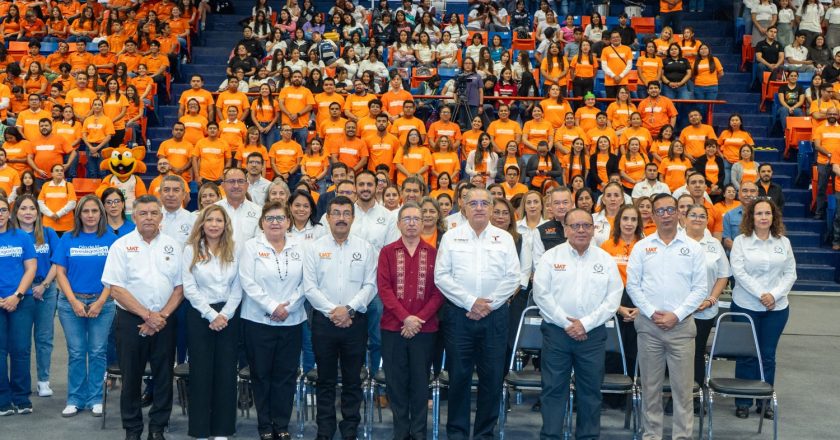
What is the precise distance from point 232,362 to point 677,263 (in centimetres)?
295

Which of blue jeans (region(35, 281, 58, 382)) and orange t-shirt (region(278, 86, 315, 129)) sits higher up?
orange t-shirt (region(278, 86, 315, 129))

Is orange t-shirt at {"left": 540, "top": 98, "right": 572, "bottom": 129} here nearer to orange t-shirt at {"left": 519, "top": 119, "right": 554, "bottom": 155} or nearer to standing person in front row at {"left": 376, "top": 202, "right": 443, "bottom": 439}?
orange t-shirt at {"left": 519, "top": 119, "right": 554, "bottom": 155}

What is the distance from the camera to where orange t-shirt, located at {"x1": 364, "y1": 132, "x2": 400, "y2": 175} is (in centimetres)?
1272

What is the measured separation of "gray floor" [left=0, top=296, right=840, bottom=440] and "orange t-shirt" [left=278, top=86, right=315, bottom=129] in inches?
221

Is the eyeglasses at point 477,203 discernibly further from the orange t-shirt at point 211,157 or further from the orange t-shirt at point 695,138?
the orange t-shirt at point 695,138

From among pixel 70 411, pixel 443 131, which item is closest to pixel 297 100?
pixel 443 131

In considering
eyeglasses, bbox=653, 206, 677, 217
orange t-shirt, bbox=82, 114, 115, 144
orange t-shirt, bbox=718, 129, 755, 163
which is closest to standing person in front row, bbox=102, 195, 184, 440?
eyeglasses, bbox=653, 206, 677, 217

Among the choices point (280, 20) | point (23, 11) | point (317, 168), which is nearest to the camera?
point (317, 168)

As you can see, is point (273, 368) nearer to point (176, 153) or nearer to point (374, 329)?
point (374, 329)

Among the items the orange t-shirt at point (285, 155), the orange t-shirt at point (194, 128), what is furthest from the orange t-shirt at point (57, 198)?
the orange t-shirt at point (285, 155)

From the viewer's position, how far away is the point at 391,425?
6824 mm

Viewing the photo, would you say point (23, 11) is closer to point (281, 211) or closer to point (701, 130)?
point (701, 130)

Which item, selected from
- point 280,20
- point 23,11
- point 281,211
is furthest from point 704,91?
point 23,11

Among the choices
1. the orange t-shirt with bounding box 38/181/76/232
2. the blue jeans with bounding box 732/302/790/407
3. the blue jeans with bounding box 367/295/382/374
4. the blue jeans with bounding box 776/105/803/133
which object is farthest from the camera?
the blue jeans with bounding box 776/105/803/133
